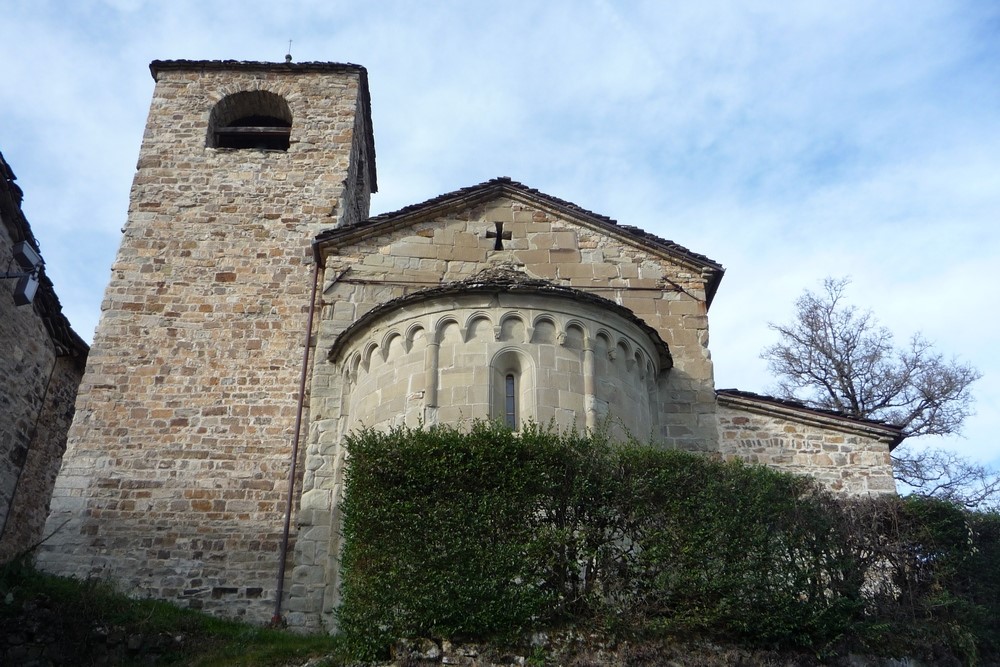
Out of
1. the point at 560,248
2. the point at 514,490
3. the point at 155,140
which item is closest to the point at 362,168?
the point at 155,140

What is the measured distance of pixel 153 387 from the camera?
615 inches

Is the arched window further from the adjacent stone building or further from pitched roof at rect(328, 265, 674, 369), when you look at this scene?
the adjacent stone building

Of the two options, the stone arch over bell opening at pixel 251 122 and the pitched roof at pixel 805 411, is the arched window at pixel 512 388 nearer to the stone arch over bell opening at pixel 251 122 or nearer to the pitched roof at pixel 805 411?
the pitched roof at pixel 805 411

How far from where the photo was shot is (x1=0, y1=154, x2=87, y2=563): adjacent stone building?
54.0 ft

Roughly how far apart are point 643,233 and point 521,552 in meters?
7.63

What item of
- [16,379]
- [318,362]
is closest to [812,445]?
[318,362]

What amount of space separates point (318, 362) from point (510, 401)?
3599mm

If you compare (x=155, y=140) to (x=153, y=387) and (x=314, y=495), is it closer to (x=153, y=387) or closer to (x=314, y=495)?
(x=153, y=387)

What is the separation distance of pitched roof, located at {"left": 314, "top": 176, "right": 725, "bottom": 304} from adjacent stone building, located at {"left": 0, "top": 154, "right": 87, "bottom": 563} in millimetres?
5527

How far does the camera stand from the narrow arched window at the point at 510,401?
39.3ft

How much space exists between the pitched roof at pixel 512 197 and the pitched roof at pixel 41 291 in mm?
5479

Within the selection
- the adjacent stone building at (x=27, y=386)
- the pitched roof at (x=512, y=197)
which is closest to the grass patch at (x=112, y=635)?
the adjacent stone building at (x=27, y=386)

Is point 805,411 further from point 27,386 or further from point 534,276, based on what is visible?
point 27,386

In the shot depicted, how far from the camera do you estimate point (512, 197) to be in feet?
52.3
